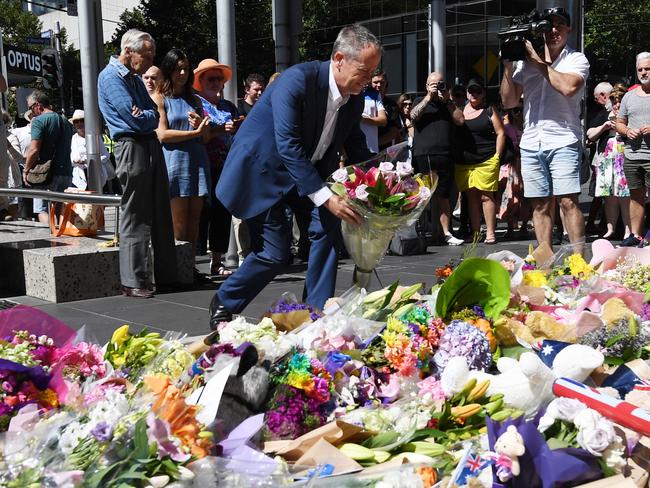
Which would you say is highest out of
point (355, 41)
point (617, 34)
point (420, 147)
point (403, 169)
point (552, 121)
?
point (617, 34)

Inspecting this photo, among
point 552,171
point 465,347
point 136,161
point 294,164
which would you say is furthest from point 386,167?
point 136,161

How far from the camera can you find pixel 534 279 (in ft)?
12.7

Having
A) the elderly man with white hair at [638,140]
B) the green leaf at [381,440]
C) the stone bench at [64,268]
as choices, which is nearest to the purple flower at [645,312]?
the green leaf at [381,440]

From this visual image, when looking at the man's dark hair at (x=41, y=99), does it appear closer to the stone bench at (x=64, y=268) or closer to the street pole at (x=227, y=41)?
the street pole at (x=227, y=41)

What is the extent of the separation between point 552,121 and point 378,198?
2612 millimetres

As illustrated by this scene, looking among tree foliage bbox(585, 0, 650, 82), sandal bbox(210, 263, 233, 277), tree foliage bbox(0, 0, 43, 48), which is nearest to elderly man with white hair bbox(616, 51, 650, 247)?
sandal bbox(210, 263, 233, 277)

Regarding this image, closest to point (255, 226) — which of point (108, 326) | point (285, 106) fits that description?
point (285, 106)

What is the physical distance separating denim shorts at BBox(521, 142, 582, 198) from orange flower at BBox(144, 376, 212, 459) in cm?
434

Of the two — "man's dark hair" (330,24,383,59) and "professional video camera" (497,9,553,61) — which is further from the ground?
"professional video camera" (497,9,553,61)

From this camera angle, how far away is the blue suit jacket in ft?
13.7

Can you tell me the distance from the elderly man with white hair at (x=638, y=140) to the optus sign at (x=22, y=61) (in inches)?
708

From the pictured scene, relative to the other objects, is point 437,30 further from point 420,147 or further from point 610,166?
point 420,147

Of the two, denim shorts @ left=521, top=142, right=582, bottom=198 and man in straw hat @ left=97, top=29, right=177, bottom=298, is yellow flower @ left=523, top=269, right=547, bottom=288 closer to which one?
denim shorts @ left=521, top=142, right=582, bottom=198

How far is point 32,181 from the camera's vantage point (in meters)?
9.35
